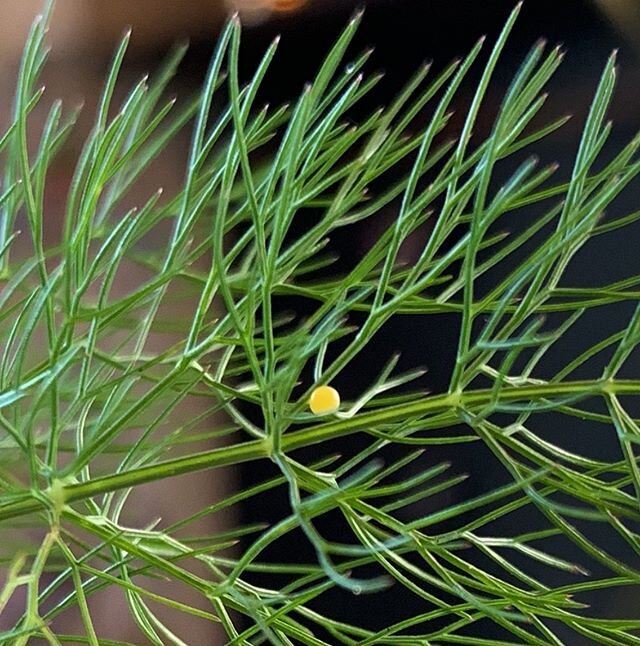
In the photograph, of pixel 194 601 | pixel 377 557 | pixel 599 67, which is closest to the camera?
pixel 377 557

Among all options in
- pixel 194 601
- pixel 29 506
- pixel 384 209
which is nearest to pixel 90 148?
pixel 29 506

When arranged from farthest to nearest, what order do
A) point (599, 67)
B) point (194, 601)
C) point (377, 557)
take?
1. point (194, 601)
2. point (599, 67)
3. point (377, 557)

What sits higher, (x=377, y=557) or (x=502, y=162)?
(x=502, y=162)

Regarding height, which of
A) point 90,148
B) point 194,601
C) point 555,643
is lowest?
point 194,601

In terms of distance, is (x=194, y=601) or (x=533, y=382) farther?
(x=194, y=601)

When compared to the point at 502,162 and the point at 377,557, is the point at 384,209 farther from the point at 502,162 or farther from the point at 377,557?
the point at 377,557

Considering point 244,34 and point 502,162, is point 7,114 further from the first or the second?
point 502,162
